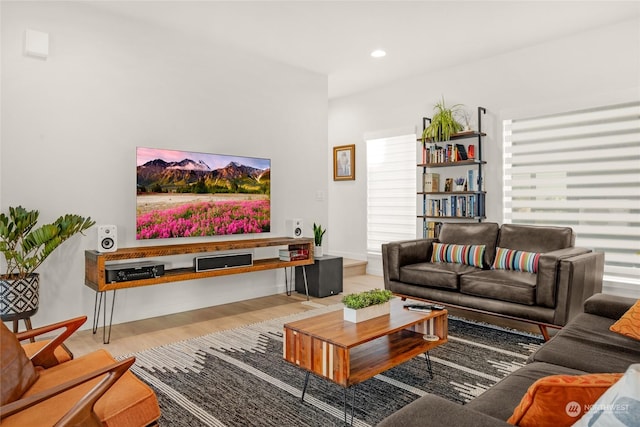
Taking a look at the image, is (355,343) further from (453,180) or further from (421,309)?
(453,180)

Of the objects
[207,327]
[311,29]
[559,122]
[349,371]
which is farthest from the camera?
[559,122]

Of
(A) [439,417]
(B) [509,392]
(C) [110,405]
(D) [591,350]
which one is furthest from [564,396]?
(C) [110,405]

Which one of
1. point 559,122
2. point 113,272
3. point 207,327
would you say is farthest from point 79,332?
point 559,122

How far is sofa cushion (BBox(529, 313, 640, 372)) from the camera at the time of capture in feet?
5.62

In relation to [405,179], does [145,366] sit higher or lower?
lower

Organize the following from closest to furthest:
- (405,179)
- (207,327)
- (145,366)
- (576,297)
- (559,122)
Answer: (145,366) < (576,297) < (207,327) < (559,122) < (405,179)

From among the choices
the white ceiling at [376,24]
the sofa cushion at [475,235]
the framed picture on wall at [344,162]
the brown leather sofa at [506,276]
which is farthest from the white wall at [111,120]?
the sofa cushion at [475,235]

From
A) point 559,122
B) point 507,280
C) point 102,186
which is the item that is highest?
point 559,122

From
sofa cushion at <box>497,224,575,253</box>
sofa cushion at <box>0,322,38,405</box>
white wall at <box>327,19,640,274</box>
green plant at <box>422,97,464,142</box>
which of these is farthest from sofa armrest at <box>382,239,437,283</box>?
sofa cushion at <box>0,322,38,405</box>

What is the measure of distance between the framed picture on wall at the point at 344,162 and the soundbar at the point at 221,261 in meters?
2.80

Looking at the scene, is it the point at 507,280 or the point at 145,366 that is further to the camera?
the point at 507,280

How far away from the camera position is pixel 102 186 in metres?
3.61

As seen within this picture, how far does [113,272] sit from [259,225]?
5.52 ft

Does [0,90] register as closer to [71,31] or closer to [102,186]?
[71,31]
